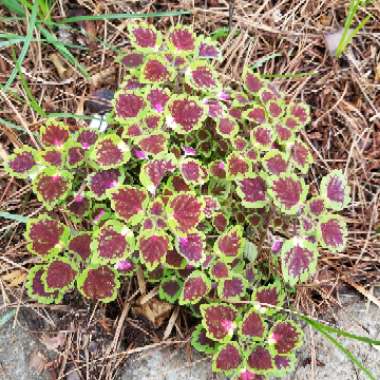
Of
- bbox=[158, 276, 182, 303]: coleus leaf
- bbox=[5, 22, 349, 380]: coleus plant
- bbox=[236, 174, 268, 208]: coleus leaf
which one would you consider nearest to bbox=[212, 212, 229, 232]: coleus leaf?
bbox=[5, 22, 349, 380]: coleus plant

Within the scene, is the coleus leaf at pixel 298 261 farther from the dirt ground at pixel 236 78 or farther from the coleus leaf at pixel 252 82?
the coleus leaf at pixel 252 82

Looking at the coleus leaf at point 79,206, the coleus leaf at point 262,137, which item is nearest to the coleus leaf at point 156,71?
the coleus leaf at point 262,137

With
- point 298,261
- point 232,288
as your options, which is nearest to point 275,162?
point 298,261

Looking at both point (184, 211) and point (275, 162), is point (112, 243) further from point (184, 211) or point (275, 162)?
point (275, 162)

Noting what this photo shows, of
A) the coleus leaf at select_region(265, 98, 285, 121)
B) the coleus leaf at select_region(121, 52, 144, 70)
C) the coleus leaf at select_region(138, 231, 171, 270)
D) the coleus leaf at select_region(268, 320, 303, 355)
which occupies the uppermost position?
the coleus leaf at select_region(121, 52, 144, 70)

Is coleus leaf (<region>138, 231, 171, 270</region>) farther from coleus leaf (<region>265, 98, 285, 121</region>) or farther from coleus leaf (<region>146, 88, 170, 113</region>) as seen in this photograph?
coleus leaf (<region>265, 98, 285, 121</region>)

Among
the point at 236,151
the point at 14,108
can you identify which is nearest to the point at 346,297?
the point at 236,151
